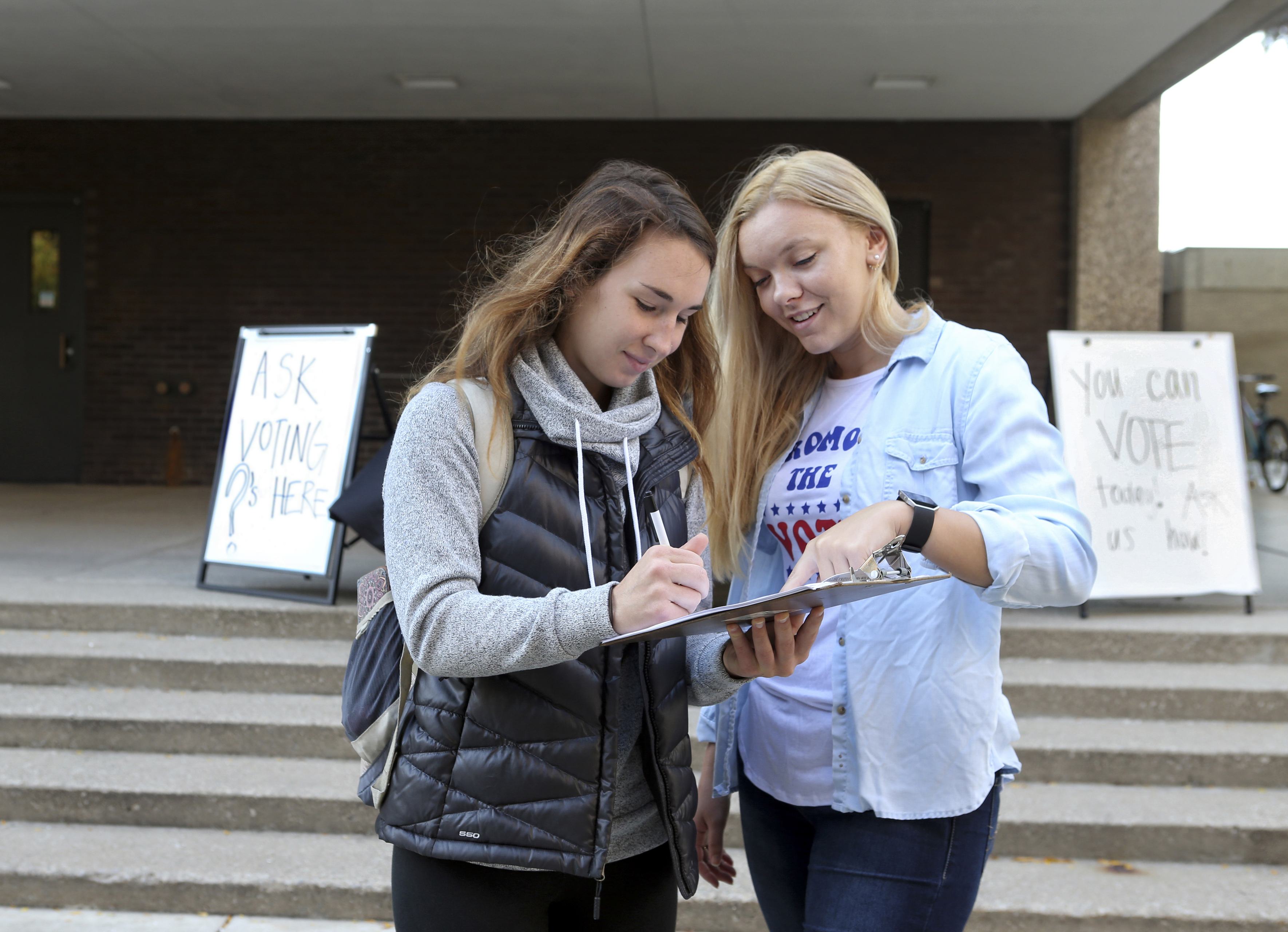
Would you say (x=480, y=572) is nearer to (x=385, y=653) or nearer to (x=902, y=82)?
(x=385, y=653)

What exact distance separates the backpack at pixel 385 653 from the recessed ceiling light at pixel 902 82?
22.8 feet

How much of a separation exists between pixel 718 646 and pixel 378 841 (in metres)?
2.41

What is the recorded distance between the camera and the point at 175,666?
4.08 meters

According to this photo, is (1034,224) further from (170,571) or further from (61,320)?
(61,320)

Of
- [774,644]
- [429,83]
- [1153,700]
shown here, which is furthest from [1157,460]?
[429,83]

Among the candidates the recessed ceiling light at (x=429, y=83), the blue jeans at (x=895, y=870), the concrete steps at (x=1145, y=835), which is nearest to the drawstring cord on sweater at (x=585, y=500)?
the blue jeans at (x=895, y=870)

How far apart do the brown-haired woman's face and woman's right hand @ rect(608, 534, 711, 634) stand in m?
0.32

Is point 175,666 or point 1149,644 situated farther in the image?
point 1149,644

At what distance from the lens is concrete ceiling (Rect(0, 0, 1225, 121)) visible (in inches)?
247

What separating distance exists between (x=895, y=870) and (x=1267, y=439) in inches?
488

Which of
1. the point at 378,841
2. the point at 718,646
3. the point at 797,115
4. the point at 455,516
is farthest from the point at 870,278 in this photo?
the point at 797,115

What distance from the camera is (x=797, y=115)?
8.65m

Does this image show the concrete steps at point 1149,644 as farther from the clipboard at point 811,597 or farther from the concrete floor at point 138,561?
→ the clipboard at point 811,597

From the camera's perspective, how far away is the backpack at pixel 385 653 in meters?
1.29
